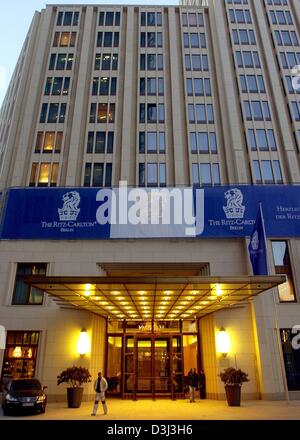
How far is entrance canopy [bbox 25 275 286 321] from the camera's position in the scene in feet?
42.7

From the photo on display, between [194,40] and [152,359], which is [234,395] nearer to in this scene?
[152,359]

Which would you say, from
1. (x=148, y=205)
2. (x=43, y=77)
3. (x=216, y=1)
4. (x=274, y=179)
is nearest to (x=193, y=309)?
(x=148, y=205)

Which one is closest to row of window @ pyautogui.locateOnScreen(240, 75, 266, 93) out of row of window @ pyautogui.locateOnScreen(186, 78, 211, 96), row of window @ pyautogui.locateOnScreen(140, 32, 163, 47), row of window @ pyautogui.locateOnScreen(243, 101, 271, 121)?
row of window @ pyautogui.locateOnScreen(243, 101, 271, 121)

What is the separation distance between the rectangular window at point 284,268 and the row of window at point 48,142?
16524 millimetres

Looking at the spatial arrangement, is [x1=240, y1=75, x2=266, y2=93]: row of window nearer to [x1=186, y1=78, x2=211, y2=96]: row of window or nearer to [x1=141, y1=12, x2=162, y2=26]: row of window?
[x1=186, y1=78, x2=211, y2=96]: row of window

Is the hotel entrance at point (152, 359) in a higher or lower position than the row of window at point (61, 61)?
lower

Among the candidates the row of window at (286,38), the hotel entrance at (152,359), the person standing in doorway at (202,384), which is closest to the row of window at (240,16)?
the row of window at (286,38)

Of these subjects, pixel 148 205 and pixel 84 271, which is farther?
pixel 148 205

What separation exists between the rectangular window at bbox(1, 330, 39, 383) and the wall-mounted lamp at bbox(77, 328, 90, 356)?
2.48m

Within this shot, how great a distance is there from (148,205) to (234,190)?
5.70 meters

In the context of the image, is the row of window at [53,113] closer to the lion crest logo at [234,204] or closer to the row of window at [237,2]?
the lion crest logo at [234,204]

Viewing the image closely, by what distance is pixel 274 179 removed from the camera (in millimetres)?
23203

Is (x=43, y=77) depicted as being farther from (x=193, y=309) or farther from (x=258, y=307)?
(x=258, y=307)

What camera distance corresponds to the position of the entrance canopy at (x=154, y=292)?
13016 mm
